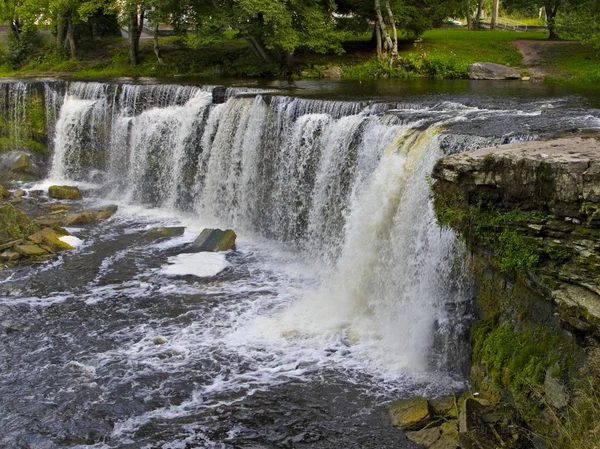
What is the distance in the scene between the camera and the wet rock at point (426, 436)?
862 cm

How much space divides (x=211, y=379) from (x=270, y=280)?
162 inches

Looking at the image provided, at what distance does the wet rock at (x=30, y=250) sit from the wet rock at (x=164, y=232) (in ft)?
8.27

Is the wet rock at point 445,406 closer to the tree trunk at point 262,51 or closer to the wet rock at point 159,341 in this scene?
the wet rock at point 159,341

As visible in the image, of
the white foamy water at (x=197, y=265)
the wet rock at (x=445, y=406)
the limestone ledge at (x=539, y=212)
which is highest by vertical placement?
the limestone ledge at (x=539, y=212)

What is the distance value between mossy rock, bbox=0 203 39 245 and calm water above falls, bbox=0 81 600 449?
1.21 meters

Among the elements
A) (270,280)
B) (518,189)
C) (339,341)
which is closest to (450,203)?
(518,189)

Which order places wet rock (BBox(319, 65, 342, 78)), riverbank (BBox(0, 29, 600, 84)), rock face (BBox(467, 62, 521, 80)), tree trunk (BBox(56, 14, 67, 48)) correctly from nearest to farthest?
1. rock face (BBox(467, 62, 521, 80))
2. riverbank (BBox(0, 29, 600, 84))
3. wet rock (BBox(319, 65, 342, 78))
4. tree trunk (BBox(56, 14, 67, 48))

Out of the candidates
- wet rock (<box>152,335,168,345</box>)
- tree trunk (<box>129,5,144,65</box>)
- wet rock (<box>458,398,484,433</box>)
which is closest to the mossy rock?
wet rock (<box>152,335,168,345</box>)

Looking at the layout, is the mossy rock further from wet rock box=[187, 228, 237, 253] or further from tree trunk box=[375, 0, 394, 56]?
tree trunk box=[375, 0, 394, 56]

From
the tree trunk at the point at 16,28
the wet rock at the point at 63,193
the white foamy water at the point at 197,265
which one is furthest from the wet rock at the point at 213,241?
the tree trunk at the point at 16,28

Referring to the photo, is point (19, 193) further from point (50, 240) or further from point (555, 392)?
point (555, 392)

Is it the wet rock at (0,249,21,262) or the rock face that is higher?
the rock face

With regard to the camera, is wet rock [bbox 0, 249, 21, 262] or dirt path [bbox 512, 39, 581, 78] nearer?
wet rock [bbox 0, 249, 21, 262]

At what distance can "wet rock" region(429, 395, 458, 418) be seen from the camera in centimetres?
907
